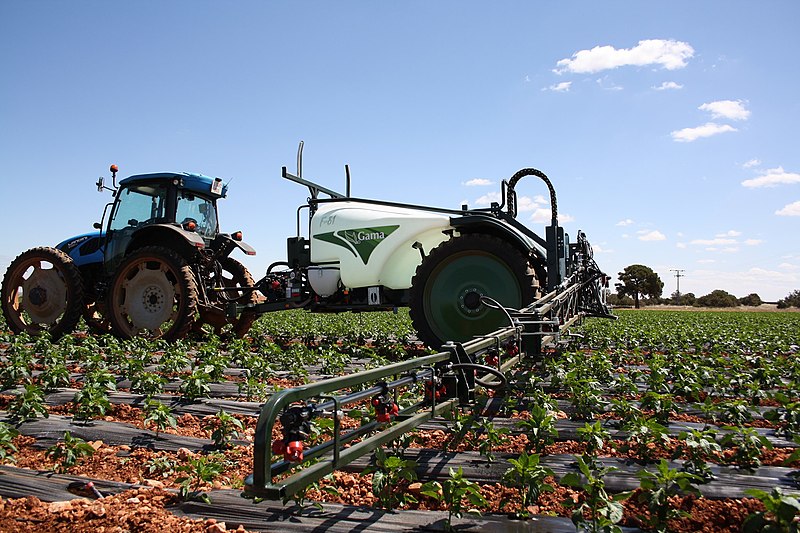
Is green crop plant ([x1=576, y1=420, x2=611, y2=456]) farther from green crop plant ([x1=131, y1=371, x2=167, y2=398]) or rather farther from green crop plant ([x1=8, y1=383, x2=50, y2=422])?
green crop plant ([x1=8, y1=383, x2=50, y2=422])

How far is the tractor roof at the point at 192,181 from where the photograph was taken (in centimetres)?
947

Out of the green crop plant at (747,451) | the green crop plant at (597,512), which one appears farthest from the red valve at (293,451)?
the green crop plant at (747,451)

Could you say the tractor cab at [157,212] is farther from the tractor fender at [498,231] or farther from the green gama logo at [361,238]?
the tractor fender at [498,231]

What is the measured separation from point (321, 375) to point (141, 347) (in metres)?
2.95

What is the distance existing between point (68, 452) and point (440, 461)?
2457mm

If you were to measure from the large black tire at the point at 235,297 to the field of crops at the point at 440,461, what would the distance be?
12.2ft

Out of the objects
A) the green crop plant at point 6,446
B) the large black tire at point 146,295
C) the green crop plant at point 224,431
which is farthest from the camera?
the large black tire at point 146,295

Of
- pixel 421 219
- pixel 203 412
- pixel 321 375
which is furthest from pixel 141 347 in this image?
pixel 421 219

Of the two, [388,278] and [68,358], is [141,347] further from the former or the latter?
[388,278]

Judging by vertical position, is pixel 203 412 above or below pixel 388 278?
below

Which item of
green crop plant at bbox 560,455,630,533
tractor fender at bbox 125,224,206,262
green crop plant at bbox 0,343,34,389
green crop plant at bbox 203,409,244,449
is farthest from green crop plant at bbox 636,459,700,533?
tractor fender at bbox 125,224,206,262

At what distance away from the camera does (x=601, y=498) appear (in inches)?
105

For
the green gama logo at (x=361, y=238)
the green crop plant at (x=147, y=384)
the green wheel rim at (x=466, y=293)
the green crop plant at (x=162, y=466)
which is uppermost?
the green gama logo at (x=361, y=238)

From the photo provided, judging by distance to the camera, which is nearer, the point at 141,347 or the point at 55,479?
the point at 55,479
